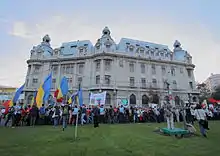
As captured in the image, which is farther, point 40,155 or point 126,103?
point 126,103

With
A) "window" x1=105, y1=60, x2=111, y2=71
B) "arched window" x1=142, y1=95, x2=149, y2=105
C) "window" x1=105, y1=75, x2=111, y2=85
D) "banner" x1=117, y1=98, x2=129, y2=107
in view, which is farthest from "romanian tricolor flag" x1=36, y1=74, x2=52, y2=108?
"arched window" x1=142, y1=95, x2=149, y2=105

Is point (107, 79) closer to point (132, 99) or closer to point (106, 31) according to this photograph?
point (132, 99)

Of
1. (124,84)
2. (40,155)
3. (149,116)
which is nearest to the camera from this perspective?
(40,155)

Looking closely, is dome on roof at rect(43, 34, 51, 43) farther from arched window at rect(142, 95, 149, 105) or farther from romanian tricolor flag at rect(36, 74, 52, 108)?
romanian tricolor flag at rect(36, 74, 52, 108)

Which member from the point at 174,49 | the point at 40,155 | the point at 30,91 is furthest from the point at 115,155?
the point at 174,49

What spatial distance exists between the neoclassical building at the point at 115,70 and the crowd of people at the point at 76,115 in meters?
17.6

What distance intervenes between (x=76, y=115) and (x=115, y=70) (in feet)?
83.7

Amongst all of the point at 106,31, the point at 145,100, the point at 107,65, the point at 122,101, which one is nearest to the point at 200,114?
the point at 122,101

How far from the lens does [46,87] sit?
1706 centimetres

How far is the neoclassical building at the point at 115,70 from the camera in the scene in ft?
130

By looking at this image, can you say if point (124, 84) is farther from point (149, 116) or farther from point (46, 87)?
point (46, 87)

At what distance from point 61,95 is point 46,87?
1772 mm

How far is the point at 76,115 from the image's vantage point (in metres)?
15.9

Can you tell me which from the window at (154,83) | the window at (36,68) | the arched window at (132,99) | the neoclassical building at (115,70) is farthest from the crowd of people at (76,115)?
the window at (36,68)
